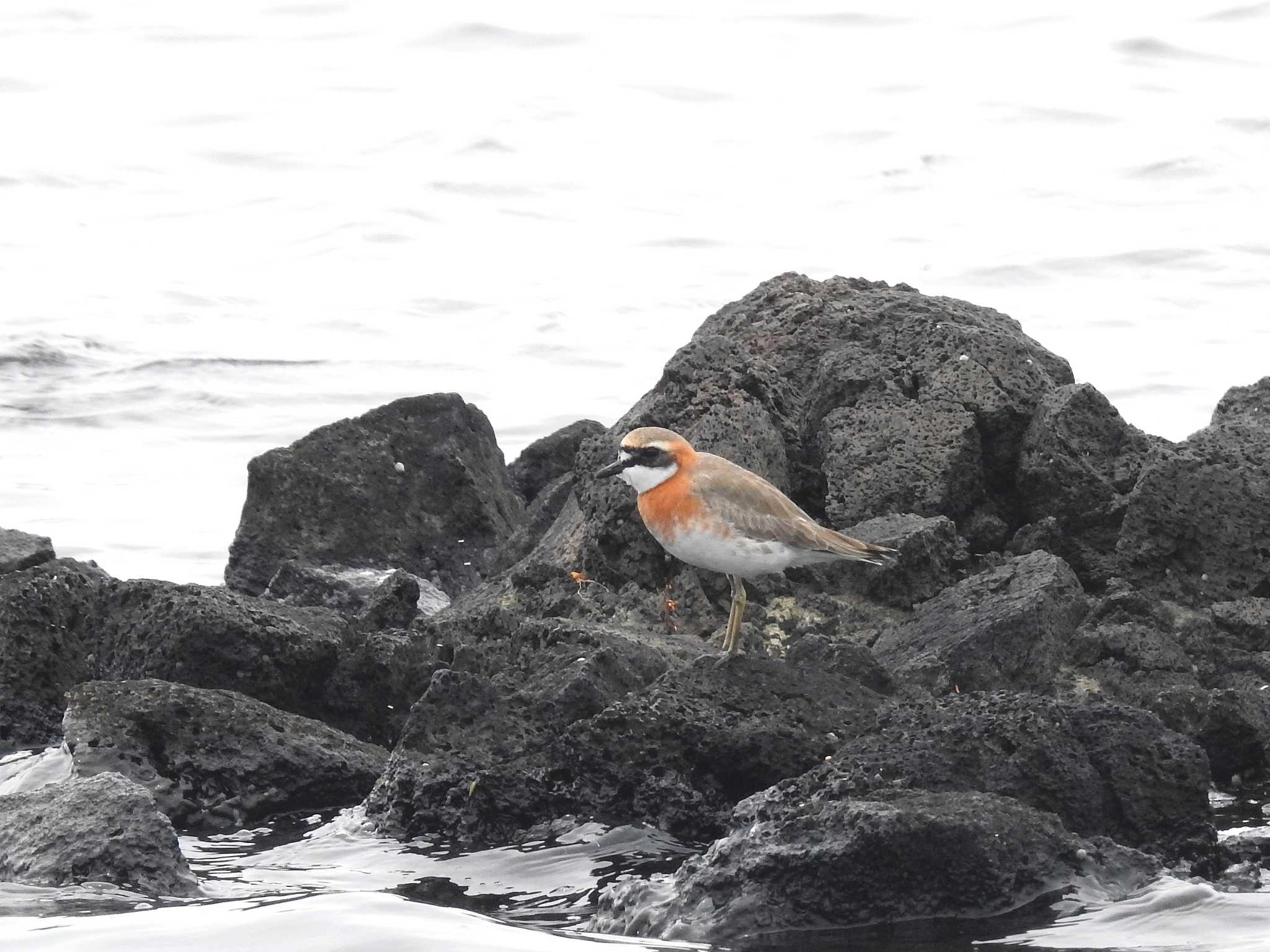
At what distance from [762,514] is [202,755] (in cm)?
291

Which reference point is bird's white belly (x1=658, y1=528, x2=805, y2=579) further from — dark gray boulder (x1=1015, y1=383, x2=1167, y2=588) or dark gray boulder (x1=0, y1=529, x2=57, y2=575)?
dark gray boulder (x1=0, y1=529, x2=57, y2=575)

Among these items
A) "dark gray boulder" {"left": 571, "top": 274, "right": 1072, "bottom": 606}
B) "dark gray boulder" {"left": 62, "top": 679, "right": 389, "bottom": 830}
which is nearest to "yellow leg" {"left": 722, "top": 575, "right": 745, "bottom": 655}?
"dark gray boulder" {"left": 571, "top": 274, "right": 1072, "bottom": 606}

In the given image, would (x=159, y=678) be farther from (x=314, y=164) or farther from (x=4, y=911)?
(x=314, y=164)

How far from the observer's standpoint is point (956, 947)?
20.9 ft

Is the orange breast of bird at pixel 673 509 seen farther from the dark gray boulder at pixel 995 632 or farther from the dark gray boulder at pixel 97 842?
the dark gray boulder at pixel 97 842

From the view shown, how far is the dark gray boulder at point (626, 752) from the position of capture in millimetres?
7773

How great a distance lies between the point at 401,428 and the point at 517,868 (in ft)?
18.8

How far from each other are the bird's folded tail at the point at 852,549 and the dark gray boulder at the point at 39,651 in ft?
13.5

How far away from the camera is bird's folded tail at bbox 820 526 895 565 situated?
8922 mm

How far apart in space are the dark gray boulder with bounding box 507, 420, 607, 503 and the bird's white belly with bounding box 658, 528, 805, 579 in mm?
5115

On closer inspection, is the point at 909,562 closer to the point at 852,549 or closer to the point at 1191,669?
the point at 852,549

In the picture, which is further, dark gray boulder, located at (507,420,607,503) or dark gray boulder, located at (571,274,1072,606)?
dark gray boulder, located at (507,420,607,503)

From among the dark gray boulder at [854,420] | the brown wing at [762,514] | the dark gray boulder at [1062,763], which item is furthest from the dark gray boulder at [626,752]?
the dark gray boulder at [854,420]

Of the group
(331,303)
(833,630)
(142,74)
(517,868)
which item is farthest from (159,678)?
(142,74)
